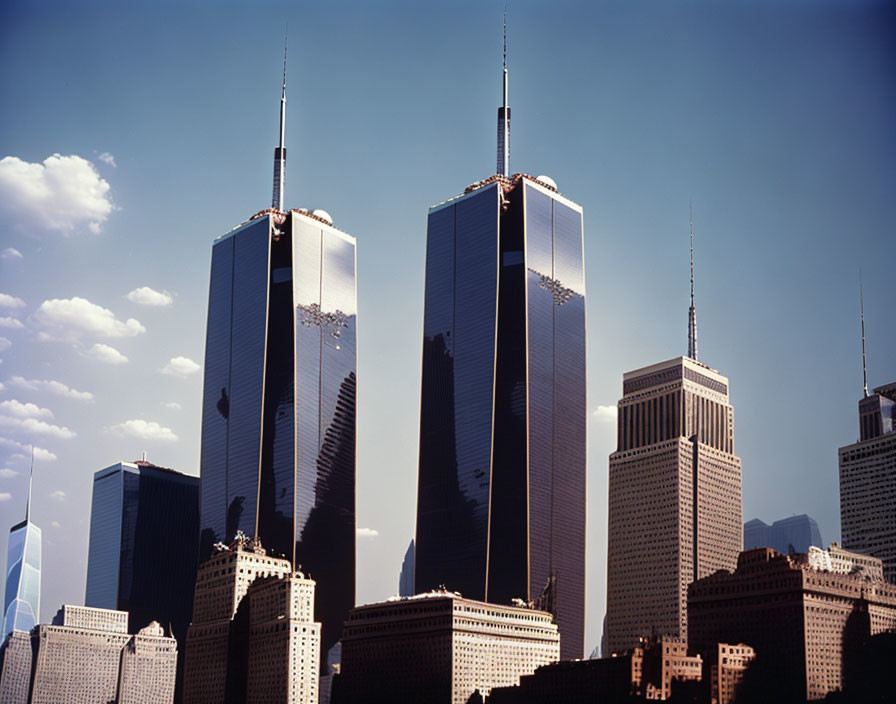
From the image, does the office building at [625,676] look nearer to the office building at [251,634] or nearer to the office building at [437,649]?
the office building at [437,649]

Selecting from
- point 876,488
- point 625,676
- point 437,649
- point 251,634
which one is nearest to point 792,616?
point 625,676

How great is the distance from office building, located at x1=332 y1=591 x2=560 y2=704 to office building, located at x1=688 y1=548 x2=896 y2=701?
1067 inches

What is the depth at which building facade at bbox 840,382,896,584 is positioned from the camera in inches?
7677

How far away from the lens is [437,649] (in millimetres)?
158500

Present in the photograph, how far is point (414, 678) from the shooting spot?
160 meters

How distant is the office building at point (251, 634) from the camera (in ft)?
461

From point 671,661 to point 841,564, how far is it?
140 feet

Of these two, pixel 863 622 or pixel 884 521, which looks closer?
pixel 863 622

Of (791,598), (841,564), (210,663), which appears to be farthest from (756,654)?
(210,663)

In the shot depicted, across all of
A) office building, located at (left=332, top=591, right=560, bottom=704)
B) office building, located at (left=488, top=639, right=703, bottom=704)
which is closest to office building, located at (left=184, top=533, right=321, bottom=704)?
office building, located at (left=332, top=591, right=560, bottom=704)

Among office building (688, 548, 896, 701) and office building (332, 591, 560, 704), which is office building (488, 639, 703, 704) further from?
office building (332, 591, 560, 704)

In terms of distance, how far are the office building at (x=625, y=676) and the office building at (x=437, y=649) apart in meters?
15.2

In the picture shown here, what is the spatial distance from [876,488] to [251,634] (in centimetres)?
9607

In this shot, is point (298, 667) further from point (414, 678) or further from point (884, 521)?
point (884, 521)
